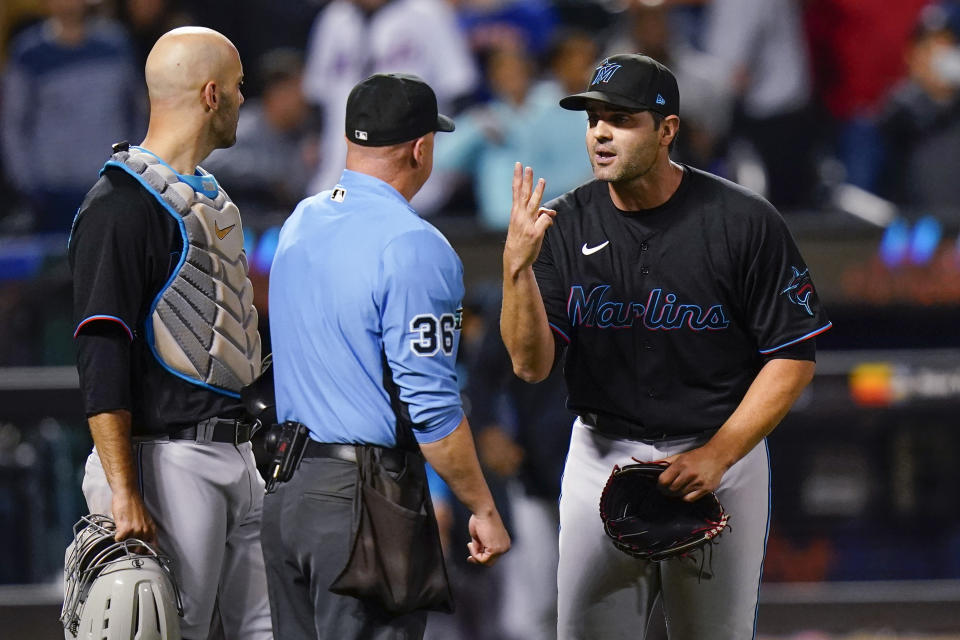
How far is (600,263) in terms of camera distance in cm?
347

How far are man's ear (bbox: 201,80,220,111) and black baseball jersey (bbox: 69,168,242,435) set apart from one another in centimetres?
28

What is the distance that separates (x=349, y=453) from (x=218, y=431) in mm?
421

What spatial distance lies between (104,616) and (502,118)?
16.1ft

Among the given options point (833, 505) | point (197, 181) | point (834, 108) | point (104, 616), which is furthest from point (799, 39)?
point (104, 616)

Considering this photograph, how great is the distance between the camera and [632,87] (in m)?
3.30

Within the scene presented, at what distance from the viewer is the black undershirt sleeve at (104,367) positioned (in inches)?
122

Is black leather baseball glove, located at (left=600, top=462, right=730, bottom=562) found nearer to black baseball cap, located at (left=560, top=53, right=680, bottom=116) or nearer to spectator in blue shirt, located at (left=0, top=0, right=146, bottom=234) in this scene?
black baseball cap, located at (left=560, top=53, right=680, bottom=116)

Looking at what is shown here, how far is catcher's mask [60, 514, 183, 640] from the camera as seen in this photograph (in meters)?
3.05

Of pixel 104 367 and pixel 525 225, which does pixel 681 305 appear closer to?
pixel 525 225

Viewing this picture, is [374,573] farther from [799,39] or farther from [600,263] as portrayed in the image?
[799,39]

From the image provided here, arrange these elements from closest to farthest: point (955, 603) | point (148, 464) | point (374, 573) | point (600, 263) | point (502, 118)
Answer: point (374, 573) < point (148, 464) < point (600, 263) < point (955, 603) < point (502, 118)

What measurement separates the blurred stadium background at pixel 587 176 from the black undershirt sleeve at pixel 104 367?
3.75 m

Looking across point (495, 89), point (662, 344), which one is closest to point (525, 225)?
point (662, 344)

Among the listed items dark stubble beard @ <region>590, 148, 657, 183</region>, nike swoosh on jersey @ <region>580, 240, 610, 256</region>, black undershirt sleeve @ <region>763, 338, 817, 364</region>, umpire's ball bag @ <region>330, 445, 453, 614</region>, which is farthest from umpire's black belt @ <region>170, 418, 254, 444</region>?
black undershirt sleeve @ <region>763, 338, 817, 364</region>
